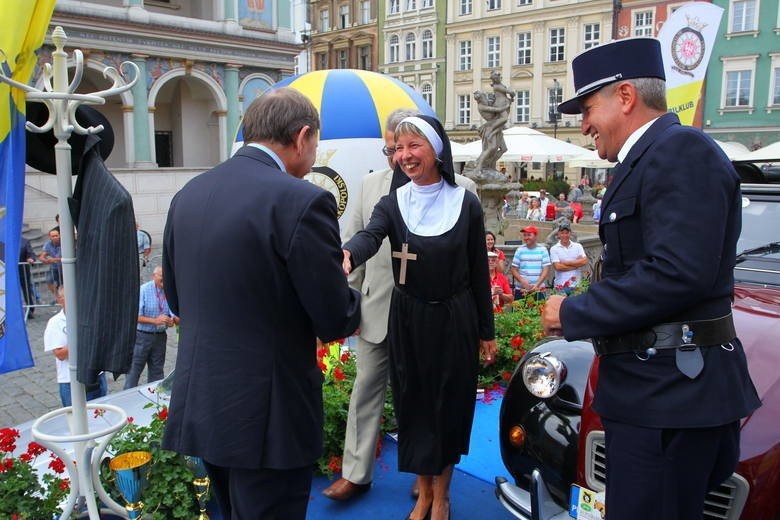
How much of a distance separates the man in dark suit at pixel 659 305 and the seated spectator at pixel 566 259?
22.9 feet

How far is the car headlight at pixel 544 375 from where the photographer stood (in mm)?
2959

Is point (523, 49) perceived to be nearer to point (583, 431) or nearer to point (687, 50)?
point (687, 50)

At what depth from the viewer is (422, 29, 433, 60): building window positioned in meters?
50.8

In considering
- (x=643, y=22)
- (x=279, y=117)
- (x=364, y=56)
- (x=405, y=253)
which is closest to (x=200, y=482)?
(x=405, y=253)

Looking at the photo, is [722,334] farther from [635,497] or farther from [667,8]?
[667,8]

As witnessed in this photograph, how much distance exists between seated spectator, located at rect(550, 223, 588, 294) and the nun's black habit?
5.90 metres

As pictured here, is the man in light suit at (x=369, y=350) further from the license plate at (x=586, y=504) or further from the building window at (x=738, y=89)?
the building window at (x=738, y=89)

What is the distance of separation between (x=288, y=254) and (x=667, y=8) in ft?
142

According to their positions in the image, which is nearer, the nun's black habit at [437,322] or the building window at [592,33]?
the nun's black habit at [437,322]

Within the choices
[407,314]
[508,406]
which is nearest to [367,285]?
[407,314]

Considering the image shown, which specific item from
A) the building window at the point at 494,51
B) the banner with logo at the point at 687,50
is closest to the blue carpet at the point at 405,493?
the banner with logo at the point at 687,50

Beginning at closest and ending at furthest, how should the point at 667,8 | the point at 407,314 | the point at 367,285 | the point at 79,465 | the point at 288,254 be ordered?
1. the point at 288,254
2. the point at 79,465
3. the point at 407,314
4. the point at 367,285
5. the point at 667,8

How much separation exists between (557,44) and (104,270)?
46.4 meters

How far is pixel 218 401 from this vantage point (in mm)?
2088
